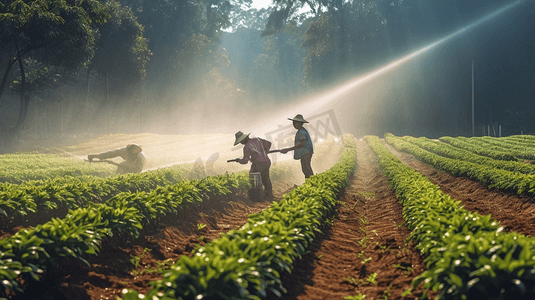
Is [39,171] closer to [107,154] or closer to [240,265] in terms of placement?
[107,154]

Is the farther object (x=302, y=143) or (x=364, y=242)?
(x=302, y=143)

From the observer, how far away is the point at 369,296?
425 centimetres

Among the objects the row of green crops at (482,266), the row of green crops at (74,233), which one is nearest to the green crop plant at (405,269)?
the row of green crops at (482,266)

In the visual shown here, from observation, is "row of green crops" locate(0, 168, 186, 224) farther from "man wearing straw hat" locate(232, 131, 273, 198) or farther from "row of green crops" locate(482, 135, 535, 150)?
"row of green crops" locate(482, 135, 535, 150)

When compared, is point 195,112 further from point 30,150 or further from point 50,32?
point 50,32

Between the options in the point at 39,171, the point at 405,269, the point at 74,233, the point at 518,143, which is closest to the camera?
the point at 74,233

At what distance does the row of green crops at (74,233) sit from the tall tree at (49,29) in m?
19.0

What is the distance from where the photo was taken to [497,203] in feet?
30.0

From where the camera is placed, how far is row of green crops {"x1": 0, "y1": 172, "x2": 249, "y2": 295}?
382 centimetres

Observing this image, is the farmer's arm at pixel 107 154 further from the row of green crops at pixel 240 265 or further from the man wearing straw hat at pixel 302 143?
the row of green crops at pixel 240 265

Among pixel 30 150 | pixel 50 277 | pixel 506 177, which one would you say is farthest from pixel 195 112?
pixel 50 277

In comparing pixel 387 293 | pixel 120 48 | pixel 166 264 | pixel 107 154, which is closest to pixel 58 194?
pixel 166 264

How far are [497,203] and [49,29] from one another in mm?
22899

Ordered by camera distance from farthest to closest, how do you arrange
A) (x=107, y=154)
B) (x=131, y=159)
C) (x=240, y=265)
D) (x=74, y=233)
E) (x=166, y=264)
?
(x=131, y=159) < (x=107, y=154) < (x=166, y=264) < (x=74, y=233) < (x=240, y=265)
